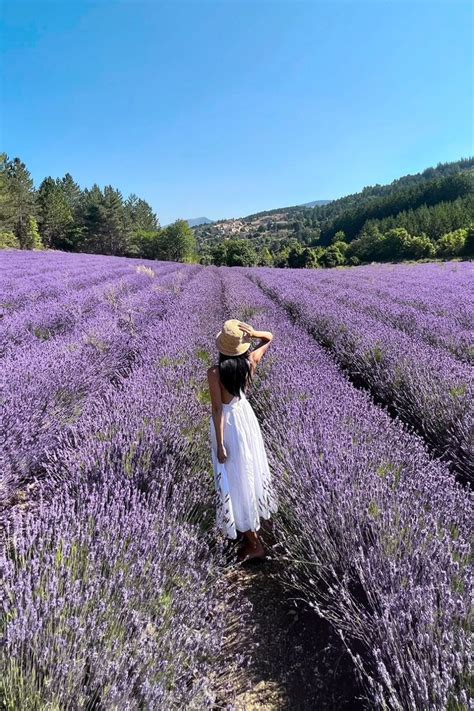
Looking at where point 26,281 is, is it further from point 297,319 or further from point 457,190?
point 457,190

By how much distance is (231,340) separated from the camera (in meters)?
1.81

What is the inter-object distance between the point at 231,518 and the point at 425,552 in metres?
0.82

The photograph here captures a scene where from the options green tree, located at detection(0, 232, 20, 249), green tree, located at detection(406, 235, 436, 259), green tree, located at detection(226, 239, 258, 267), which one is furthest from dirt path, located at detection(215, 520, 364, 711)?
green tree, located at detection(226, 239, 258, 267)

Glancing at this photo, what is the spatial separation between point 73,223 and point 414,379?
53227 mm

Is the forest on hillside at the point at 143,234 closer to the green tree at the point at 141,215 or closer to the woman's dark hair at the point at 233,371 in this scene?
the green tree at the point at 141,215

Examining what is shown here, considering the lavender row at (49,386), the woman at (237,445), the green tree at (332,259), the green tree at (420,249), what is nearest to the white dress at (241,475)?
the woman at (237,445)

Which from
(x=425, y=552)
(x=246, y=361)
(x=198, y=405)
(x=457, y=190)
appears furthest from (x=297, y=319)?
(x=457, y=190)

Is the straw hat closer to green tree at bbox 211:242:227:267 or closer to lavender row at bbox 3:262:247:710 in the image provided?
lavender row at bbox 3:262:247:710

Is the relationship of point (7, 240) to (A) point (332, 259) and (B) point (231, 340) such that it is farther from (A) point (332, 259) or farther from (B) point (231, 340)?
(B) point (231, 340)

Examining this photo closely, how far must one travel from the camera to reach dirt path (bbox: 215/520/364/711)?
1271 mm

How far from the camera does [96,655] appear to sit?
90 centimetres

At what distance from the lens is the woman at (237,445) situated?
1799 mm

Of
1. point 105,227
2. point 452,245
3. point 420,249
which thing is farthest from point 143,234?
point 452,245

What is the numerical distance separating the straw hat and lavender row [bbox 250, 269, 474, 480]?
127cm
